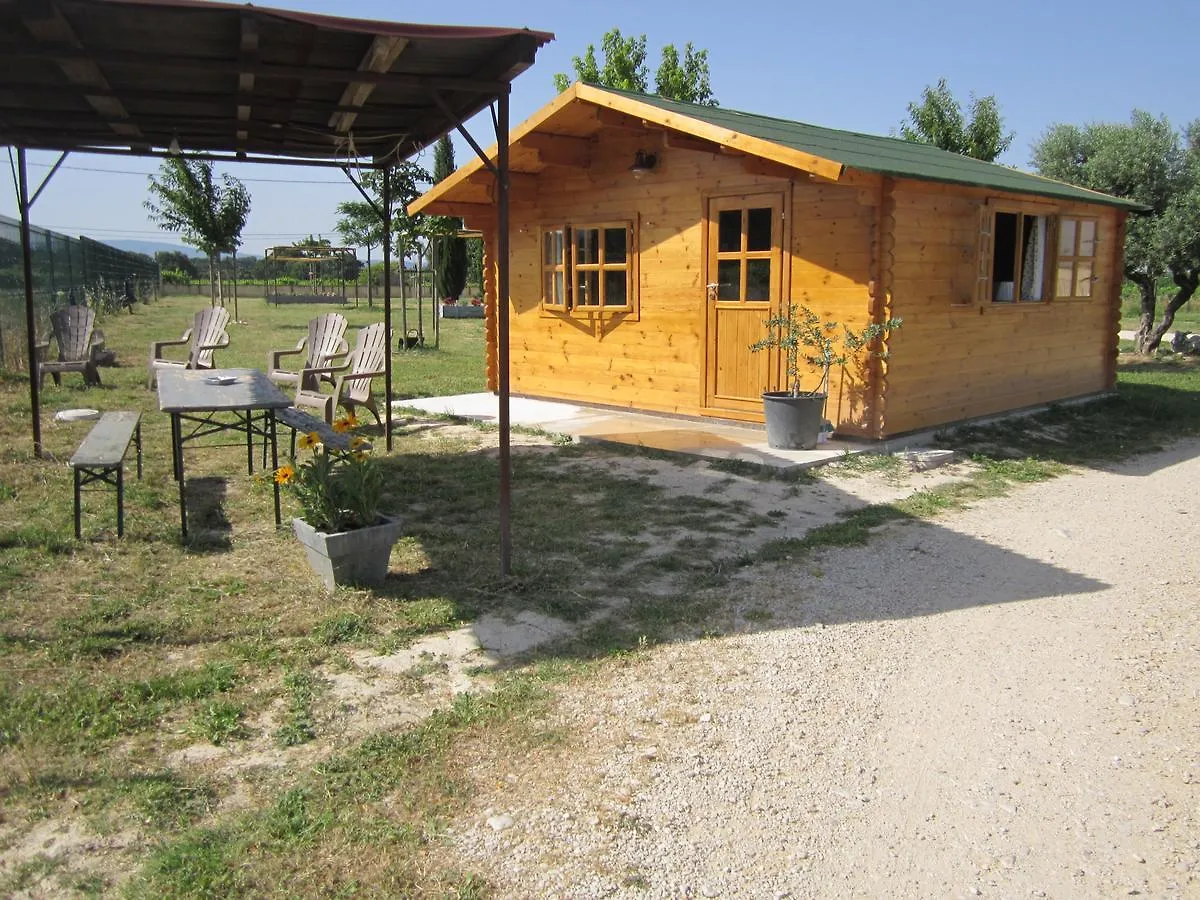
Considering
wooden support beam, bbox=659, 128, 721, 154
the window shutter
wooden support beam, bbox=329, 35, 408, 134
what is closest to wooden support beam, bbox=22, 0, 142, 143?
wooden support beam, bbox=329, 35, 408, 134

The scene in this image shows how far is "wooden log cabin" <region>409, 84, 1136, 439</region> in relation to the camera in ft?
26.6

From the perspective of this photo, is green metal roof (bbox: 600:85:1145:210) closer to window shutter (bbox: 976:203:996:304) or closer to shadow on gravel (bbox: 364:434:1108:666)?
window shutter (bbox: 976:203:996:304)

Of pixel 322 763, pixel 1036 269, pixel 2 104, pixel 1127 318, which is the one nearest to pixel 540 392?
pixel 1036 269

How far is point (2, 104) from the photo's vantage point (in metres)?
5.86

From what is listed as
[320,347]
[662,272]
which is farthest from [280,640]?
[662,272]

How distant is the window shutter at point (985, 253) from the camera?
9.02 m

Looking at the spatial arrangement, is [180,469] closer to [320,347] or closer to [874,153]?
[320,347]

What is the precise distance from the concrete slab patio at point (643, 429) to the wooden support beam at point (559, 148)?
2.61 meters

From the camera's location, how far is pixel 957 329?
29.3 ft

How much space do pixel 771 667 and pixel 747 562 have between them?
54.6 inches

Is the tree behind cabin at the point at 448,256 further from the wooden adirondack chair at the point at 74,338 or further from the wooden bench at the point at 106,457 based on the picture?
the wooden bench at the point at 106,457

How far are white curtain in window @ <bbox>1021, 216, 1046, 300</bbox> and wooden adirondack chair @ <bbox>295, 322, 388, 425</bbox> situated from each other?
6566 mm

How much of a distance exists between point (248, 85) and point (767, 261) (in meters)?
4.94

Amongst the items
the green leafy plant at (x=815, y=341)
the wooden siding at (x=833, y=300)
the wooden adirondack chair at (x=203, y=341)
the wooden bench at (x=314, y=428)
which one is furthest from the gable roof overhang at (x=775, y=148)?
the wooden bench at (x=314, y=428)
